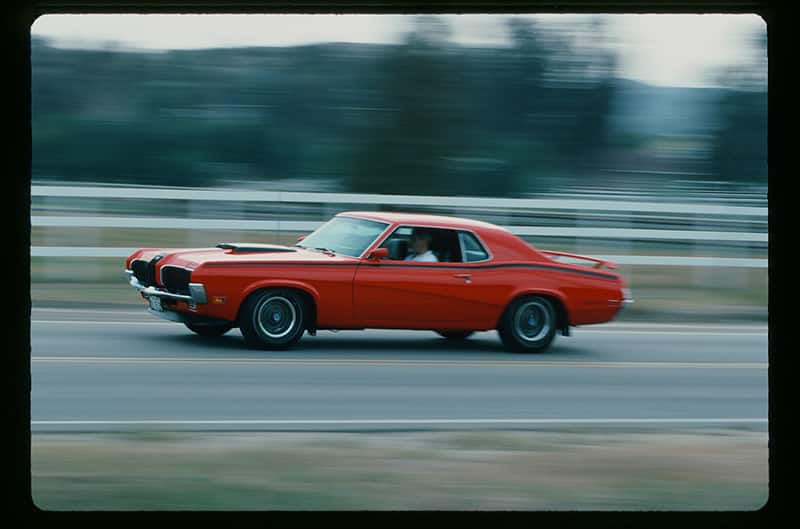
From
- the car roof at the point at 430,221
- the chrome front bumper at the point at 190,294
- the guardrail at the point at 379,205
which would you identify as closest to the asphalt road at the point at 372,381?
the chrome front bumper at the point at 190,294

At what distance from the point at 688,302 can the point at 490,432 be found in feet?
27.5

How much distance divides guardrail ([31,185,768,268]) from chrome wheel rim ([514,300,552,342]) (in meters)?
3.65

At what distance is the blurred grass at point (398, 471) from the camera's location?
4836 millimetres

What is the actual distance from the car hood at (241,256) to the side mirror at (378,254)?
0.51ft

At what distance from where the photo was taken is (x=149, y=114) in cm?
1376

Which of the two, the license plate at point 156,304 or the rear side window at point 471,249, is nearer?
the license plate at point 156,304

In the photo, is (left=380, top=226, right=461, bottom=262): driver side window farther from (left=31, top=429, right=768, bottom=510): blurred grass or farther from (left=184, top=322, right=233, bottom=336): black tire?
(left=31, top=429, right=768, bottom=510): blurred grass

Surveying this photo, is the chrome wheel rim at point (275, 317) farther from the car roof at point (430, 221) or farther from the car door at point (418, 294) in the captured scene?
the car roof at point (430, 221)

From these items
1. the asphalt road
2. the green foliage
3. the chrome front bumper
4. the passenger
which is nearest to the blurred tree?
the green foliage

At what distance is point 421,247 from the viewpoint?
9.93 meters

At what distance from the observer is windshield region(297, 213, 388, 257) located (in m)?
9.83

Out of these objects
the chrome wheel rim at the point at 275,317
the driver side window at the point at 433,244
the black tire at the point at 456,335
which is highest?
the driver side window at the point at 433,244
